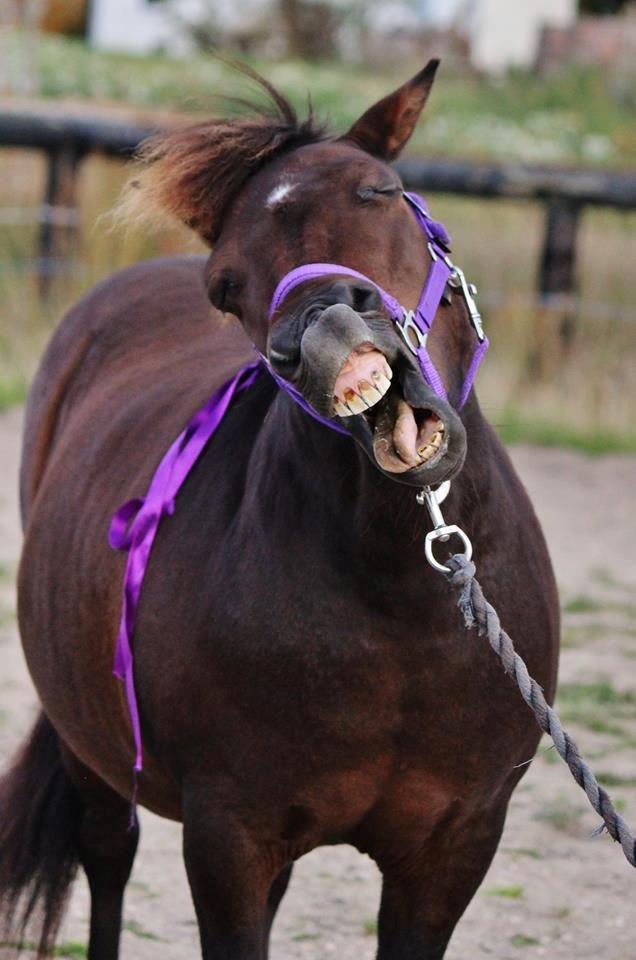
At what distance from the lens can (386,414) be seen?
2068mm

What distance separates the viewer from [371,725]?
2.39m

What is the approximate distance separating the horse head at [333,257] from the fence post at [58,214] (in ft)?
24.4

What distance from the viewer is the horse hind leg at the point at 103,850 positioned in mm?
3395

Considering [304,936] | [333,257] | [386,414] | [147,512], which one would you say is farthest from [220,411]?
[304,936]

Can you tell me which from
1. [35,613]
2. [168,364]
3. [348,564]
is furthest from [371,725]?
[168,364]

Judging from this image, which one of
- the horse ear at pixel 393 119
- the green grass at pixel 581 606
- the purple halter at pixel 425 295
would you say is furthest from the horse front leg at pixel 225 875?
the green grass at pixel 581 606

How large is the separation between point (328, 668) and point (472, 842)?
1.54 ft

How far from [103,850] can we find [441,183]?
6.93 m

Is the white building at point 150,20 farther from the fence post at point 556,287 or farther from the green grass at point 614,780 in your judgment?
the green grass at point 614,780

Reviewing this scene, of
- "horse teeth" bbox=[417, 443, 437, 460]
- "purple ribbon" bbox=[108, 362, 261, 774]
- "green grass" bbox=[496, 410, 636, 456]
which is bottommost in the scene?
"green grass" bbox=[496, 410, 636, 456]

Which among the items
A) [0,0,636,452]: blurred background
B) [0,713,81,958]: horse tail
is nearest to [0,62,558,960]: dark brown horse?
[0,0,636,452]: blurred background

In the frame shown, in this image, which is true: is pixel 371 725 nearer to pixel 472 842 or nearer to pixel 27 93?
pixel 472 842

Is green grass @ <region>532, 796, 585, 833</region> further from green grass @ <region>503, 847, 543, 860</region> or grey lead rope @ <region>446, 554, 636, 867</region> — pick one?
grey lead rope @ <region>446, 554, 636, 867</region>

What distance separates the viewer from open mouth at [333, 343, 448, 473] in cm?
198
